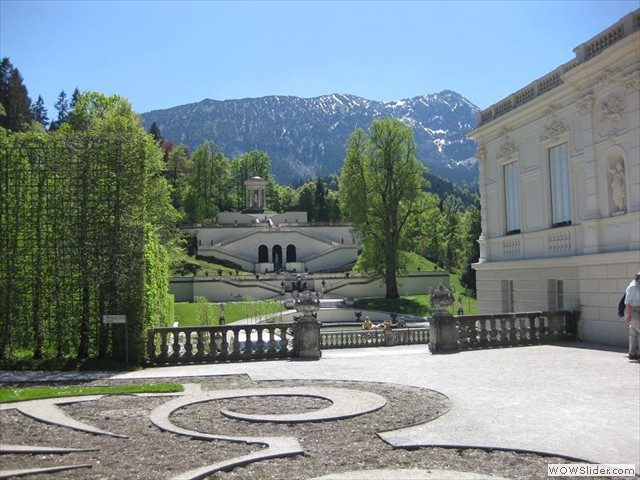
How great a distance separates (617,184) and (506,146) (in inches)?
254

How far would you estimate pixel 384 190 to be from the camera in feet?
154

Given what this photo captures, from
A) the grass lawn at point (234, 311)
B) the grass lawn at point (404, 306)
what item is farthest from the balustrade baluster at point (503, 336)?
the grass lawn at point (404, 306)

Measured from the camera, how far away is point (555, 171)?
19422 millimetres

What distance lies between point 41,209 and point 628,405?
13.7 metres

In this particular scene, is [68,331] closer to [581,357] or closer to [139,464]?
[139,464]

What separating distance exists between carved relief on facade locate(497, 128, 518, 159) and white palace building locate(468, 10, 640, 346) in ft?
0.12

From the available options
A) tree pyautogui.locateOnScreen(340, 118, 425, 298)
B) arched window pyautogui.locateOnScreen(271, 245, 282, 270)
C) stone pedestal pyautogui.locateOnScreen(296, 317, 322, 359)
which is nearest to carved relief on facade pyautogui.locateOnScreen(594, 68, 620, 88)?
stone pedestal pyautogui.locateOnScreen(296, 317, 322, 359)

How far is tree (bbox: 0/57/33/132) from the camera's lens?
74625 millimetres

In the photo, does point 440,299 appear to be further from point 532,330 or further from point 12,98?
point 12,98

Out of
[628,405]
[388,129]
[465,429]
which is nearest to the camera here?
[465,429]

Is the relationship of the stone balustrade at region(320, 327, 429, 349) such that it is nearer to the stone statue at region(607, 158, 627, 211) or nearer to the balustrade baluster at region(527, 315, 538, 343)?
the balustrade baluster at region(527, 315, 538, 343)

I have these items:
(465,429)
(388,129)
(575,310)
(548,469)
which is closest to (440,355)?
(575,310)

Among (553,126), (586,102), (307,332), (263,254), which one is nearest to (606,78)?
(586,102)

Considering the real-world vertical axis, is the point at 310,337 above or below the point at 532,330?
above
